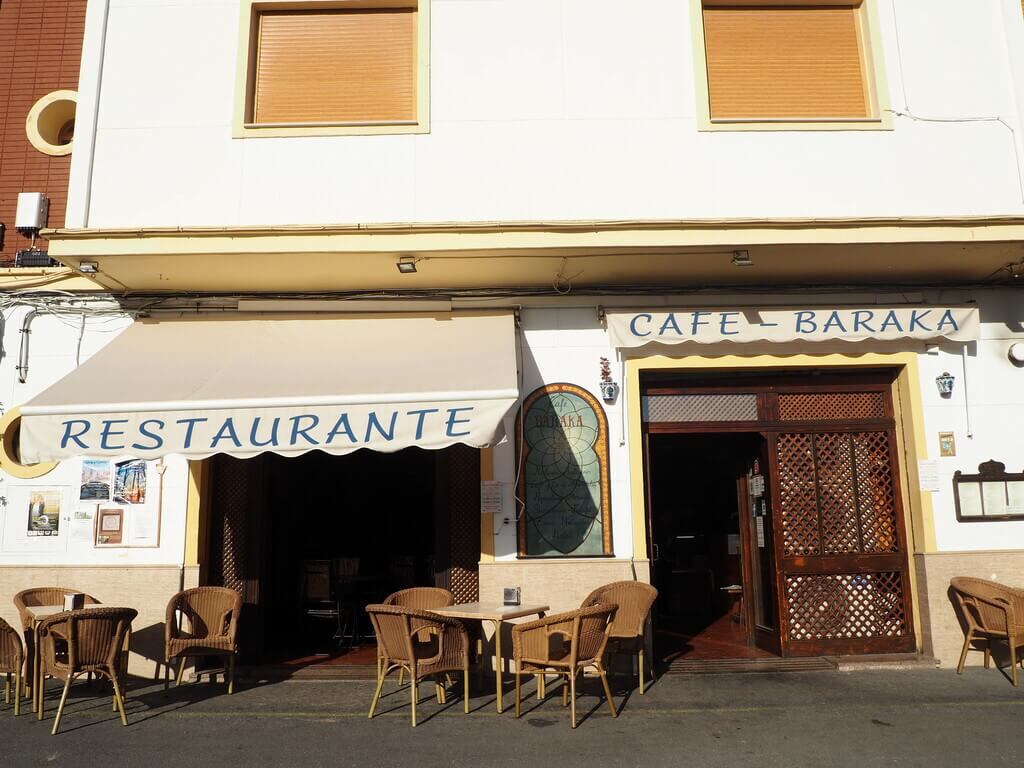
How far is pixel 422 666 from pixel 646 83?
6371mm

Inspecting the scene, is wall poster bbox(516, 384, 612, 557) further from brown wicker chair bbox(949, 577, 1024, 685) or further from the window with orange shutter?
brown wicker chair bbox(949, 577, 1024, 685)

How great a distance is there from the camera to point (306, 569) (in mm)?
12648

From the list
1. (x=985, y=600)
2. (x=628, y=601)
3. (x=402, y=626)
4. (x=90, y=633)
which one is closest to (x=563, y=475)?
(x=628, y=601)

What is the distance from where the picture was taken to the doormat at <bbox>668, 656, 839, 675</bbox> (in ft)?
28.9

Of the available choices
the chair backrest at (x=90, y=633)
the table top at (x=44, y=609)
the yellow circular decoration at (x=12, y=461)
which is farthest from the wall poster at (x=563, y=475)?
the yellow circular decoration at (x=12, y=461)

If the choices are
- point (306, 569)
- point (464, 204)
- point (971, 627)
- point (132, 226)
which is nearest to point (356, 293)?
point (464, 204)

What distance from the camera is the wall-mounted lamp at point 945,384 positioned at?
30.5 ft

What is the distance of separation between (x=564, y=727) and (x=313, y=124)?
6.49m

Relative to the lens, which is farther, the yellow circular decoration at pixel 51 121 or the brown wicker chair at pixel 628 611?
the yellow circular decoration at pixel 51 121

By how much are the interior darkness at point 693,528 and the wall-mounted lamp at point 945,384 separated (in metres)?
2.46

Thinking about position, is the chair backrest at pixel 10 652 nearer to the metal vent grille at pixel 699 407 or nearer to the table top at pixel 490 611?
the table top at pixel 490 611

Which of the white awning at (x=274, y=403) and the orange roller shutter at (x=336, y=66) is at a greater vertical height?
the orange roller shutter at (x=336, y=66)

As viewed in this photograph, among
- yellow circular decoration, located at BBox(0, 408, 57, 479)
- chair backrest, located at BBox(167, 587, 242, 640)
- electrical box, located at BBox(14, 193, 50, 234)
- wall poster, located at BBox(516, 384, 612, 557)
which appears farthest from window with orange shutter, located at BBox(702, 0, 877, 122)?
yellow circular decoration, located at BBox(0, 408, 57, 479)

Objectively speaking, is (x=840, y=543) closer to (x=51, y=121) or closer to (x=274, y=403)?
(x=274, y=403)
